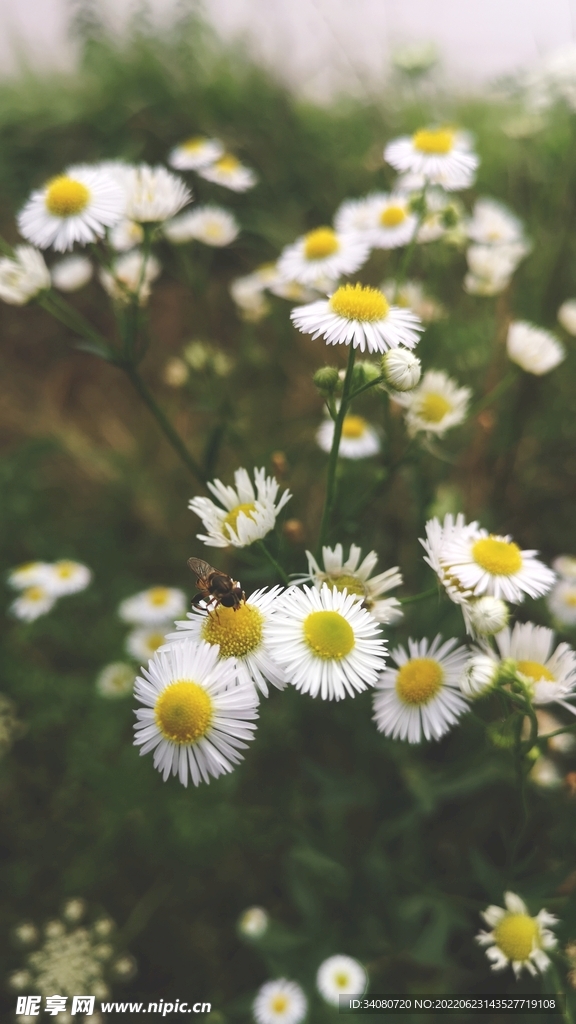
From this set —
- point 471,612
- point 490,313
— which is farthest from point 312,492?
point 471,612

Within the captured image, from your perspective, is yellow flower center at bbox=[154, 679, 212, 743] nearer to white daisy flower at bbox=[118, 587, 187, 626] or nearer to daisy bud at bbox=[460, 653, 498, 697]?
daisy bud at bbox=[460, 653, 498, 697]

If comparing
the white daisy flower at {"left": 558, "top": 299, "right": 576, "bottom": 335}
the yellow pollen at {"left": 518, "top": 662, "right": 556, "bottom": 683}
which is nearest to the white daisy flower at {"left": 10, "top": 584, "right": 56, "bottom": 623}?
the yellow pollen at {"left": 518, "top": 662, "right": 556, "bottom": 683}

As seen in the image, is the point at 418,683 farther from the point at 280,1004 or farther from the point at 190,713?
the point at 280,1004

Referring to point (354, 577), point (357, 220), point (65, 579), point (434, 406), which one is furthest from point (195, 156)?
point (354, 577)

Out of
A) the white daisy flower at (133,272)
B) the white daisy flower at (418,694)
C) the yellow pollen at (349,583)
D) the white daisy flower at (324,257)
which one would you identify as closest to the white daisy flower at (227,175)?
the white daisy flower at (133,272)

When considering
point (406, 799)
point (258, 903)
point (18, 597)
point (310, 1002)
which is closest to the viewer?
point (310, 1002)

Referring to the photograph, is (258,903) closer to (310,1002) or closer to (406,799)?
(310,1002)
